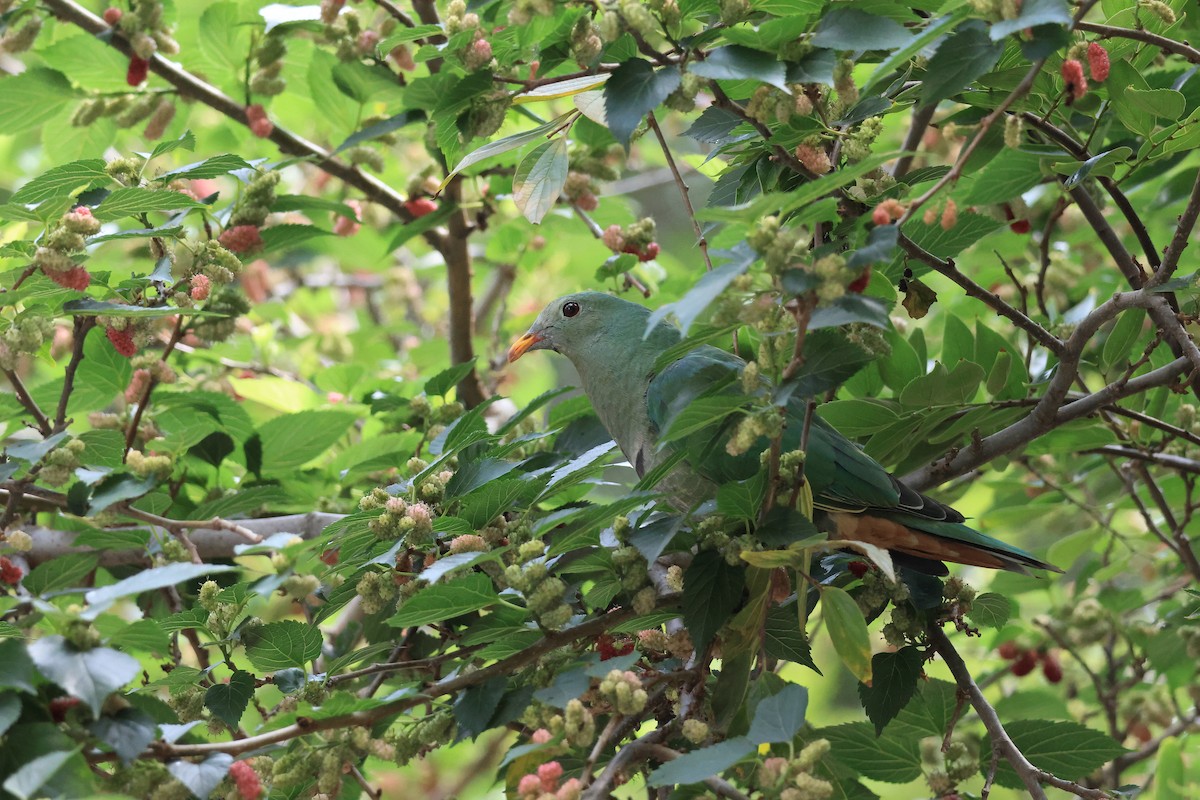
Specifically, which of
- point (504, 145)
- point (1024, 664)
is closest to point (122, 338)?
point (504, 145)

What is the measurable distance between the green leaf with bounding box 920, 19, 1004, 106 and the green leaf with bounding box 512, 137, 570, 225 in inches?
26.9

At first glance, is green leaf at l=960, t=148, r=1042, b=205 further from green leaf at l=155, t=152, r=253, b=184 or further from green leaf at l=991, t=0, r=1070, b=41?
green leaf at l=155, t=152, r=253, b=184

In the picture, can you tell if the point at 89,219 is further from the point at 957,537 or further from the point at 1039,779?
the point at 1039,779

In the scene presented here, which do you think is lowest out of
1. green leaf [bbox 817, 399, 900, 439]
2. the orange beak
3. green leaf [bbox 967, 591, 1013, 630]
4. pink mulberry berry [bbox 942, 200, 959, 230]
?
green leaf [bbox 967, 591, 1013, 630]

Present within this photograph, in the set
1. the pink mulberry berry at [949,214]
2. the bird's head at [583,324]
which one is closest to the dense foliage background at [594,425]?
the pink mulberry berry at [949,214]

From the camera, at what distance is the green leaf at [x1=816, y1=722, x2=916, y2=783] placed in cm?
203

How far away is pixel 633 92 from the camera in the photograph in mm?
1651

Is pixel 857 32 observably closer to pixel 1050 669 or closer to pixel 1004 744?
pixel 1004 744

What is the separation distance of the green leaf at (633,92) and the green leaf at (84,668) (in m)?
0.96

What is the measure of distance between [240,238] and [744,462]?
3.70 ft

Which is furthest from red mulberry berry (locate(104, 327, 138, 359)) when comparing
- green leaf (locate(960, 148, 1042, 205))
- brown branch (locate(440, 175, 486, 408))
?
green leaf (locate(960, 148, 1042, 205))

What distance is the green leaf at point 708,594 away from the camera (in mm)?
1726

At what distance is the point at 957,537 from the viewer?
212 centimetres

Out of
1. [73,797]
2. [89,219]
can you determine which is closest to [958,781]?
[73,797]
